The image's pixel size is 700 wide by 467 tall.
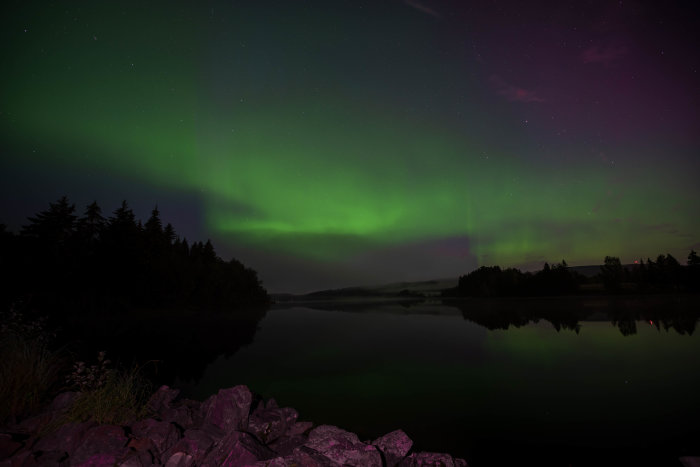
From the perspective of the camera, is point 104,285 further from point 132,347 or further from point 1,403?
point 1,403

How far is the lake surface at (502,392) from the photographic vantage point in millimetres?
8633

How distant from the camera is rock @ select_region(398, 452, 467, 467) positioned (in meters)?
6.14

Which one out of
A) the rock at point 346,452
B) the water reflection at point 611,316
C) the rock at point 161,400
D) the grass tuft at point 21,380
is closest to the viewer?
the rock at point 346,452

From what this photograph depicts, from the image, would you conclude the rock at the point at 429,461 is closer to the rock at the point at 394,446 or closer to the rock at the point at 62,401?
the rock at the point at 394,446

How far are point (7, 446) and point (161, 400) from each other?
3584 millimetres

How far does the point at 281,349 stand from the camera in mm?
25438

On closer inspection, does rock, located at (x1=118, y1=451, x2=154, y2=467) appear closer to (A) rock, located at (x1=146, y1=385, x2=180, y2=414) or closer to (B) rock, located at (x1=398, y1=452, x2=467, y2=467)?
(A) rock, located at (x1=146, y1=385, x2=180, y2=414)

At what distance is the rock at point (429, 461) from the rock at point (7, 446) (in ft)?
22.3

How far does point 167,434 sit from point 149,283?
65.1m

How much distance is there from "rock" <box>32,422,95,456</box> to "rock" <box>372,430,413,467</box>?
221 inches

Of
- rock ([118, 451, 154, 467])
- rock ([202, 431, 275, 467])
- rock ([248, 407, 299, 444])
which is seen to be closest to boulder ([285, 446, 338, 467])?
rock ([202, 431, 275, 467])

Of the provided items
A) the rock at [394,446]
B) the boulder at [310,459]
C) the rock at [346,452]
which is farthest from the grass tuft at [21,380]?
the rock at [394,446]

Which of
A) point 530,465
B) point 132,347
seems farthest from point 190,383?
point 530,465

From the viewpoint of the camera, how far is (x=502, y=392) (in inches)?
527
